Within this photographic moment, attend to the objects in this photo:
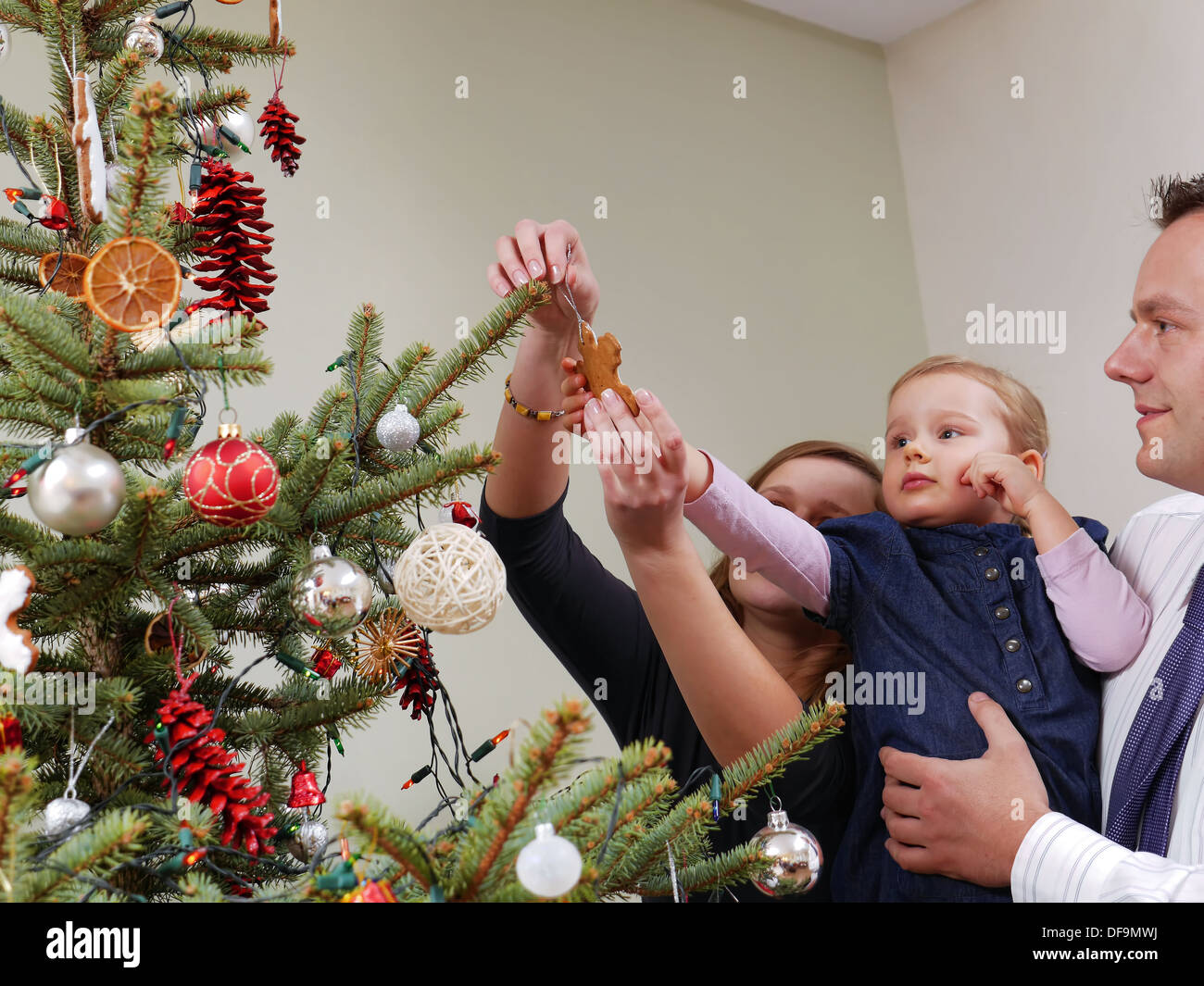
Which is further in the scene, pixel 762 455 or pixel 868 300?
pixel 868 300

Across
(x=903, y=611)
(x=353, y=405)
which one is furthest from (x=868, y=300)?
(x=353, y=405)

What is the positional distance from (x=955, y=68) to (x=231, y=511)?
115 inches

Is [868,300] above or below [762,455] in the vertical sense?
above

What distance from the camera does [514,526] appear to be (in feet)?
4.44

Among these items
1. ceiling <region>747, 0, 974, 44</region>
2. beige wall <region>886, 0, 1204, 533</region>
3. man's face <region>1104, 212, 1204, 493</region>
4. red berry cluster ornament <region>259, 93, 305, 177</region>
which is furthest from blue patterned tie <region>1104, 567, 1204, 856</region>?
ceiling <region>747, 0, 974, 44</region>

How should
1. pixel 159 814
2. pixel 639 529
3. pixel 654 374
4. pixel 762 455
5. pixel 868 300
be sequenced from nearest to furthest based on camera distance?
pixel 159 814 → pixel 639 529 → pixel 654 374 → pixel 762 455 → pixel 868 300

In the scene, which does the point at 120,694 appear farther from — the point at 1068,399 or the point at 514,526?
the point at 1068,399

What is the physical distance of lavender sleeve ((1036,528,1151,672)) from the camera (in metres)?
1.14

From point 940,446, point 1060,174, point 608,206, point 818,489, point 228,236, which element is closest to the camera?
point 228,236

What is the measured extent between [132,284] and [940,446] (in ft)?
3.37

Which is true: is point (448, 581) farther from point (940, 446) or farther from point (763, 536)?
point (940, 446)

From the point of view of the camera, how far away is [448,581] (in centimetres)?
77

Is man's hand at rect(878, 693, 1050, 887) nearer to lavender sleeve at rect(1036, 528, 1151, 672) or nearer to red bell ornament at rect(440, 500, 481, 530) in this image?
lavender sleeve at rect(1036, 528, 1151, 672)

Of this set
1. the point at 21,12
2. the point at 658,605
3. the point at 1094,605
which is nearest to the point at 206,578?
the point at 658,605
